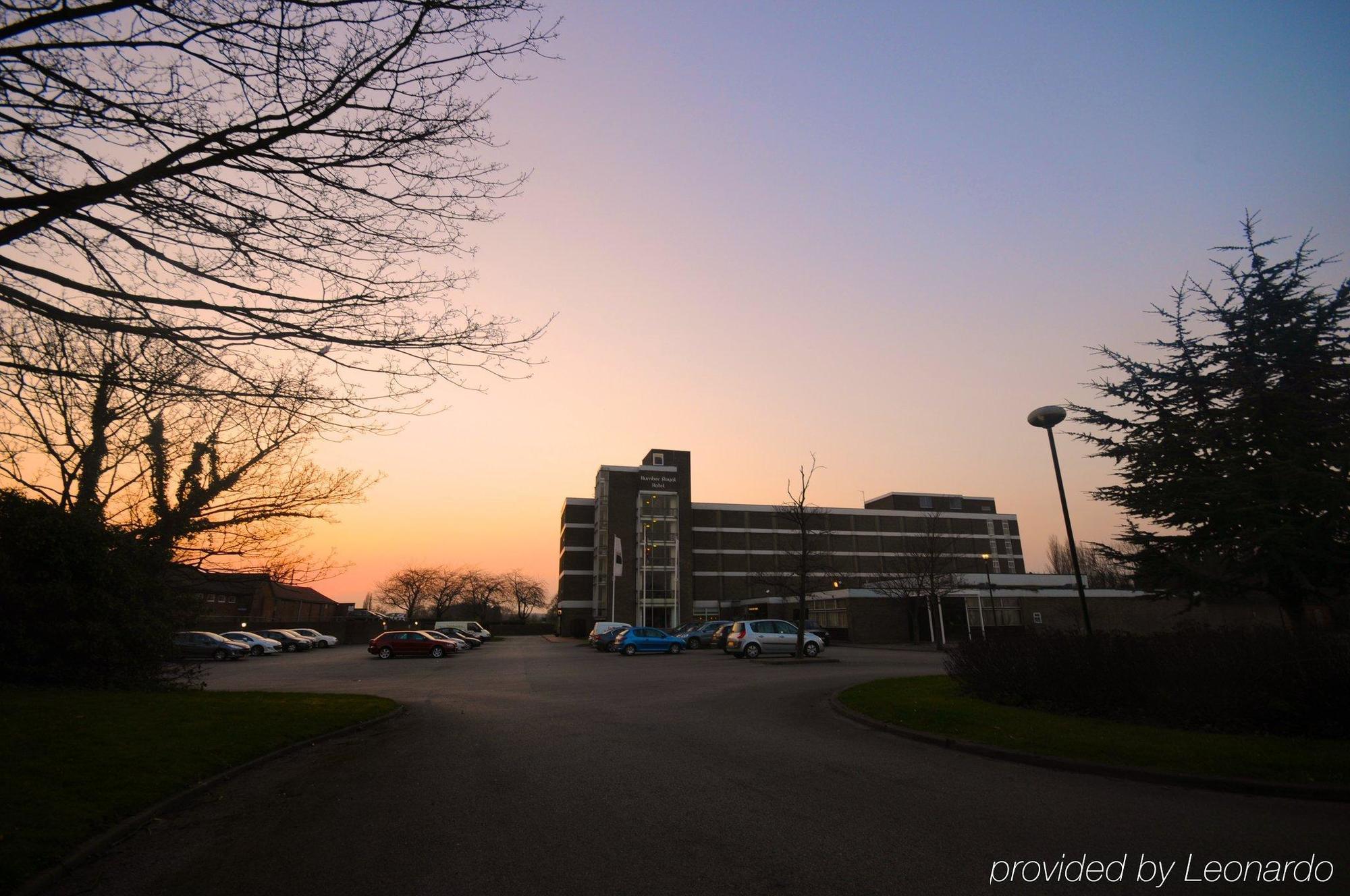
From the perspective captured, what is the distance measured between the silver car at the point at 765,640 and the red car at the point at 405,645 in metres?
16.2

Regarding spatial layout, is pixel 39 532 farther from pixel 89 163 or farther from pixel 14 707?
pixel 89 163

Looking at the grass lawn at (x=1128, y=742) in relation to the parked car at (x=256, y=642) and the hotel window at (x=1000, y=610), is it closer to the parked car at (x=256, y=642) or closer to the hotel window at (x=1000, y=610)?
the parked car at (x=256, y=642)

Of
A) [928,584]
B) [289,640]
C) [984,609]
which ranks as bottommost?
[289,640]

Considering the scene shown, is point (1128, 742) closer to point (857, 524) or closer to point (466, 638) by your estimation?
point (466, 638)

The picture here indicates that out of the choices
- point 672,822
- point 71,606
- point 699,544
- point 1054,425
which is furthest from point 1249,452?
point 699,544

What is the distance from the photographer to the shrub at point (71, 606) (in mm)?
12922

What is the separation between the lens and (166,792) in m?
6.95

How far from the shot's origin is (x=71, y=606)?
13477mm

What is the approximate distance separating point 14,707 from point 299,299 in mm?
8625

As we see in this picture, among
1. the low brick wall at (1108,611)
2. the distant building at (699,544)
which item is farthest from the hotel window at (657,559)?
the low brick wall at (1108,611)

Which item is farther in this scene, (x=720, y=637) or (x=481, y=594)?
(x=481, y=594)

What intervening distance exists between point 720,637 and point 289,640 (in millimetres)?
30584

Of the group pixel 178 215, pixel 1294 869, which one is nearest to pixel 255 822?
pixel 178 215

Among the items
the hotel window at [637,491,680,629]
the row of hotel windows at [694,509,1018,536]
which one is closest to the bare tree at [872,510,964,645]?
the row of hotel windows at [694,509,1018,536]
